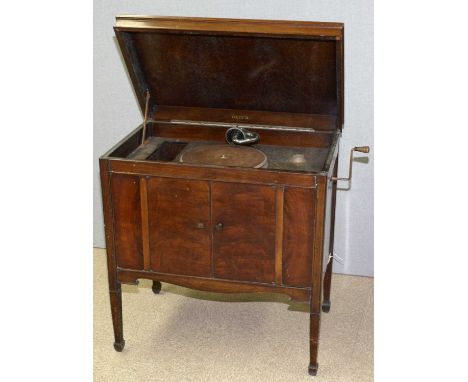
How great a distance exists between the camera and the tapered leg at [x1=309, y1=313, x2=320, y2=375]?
2.85m

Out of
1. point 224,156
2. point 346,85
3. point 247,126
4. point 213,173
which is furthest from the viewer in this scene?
point 346,85

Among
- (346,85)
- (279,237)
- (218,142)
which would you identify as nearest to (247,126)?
(218,142)

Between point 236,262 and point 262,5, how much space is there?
112 cm

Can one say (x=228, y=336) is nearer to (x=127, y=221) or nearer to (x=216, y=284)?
(x=216, y=284)

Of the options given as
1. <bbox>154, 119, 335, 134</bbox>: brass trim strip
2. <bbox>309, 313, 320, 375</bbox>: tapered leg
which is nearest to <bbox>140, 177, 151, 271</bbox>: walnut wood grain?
<bbox>154, 119, 335, 134</bbox>: brass trim strip

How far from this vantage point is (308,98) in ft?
10.0

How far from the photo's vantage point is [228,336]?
3.21 m

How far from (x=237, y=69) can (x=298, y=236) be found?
2.29ft

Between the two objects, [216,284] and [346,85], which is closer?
[216,284]

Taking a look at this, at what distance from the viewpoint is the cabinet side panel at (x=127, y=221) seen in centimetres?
283

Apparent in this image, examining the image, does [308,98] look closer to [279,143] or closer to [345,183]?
[279,143]

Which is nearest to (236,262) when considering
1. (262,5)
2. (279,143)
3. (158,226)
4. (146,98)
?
(158,226)

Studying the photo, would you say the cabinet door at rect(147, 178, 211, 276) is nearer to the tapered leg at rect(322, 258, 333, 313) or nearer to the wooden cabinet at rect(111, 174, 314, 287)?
the wooden cabinet at rect(111, 174, 314, 287)

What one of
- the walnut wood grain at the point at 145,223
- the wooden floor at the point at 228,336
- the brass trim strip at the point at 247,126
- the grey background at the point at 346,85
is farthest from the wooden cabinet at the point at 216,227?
the grey background at the point at 346,85
